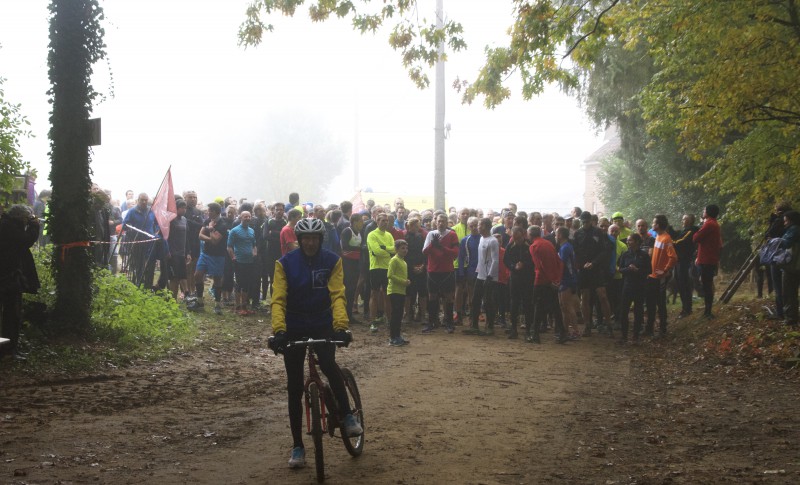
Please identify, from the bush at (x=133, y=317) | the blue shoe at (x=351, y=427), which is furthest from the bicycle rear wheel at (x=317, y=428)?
the bush at (x=133, y=317)

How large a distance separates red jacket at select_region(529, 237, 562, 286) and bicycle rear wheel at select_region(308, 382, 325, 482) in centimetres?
970

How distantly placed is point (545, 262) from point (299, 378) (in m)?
9.62

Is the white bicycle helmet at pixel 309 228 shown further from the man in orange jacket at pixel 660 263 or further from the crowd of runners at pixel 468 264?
the man in orange jacket at pixel 660 263

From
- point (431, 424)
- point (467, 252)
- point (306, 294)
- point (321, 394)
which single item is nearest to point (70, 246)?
point (431, 424)

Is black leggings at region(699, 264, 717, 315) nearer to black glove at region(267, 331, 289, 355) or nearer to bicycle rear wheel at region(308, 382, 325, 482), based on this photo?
bicycle rear wheel at region(308, 382, 325, 482)

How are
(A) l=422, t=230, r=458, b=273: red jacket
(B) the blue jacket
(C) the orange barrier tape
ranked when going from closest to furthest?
(C) the orange barrier tape
(A) l=422, t=230, r=458, b=273: red jacket
(B) the blue jacket

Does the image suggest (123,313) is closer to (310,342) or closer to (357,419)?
(357,419)

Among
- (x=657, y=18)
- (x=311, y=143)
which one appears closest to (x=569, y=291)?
(x=657, y=18)

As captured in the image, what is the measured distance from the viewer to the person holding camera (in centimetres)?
1182

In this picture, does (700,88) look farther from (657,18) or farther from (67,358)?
(67,358)

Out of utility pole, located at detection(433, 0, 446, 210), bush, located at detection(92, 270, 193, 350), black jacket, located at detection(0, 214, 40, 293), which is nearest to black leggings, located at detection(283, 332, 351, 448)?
black jacket, located at detection(0, 214, 40, 293)

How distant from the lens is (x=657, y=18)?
16.1 m

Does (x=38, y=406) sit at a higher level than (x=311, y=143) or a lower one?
lower

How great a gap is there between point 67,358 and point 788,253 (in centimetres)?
1105
